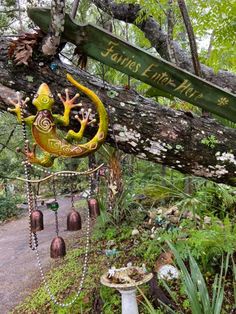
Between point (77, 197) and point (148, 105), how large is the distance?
8.63 m

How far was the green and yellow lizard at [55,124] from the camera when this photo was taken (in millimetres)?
1821

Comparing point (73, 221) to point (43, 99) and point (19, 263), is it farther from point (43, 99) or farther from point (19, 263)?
Result: point (19, 263)

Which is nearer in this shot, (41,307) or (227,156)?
(227,156)

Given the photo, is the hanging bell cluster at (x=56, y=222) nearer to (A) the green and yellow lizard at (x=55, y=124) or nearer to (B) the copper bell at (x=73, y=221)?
(B) the copper bell at (x=73, y=221)

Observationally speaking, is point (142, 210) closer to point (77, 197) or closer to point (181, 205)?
point (181, 205)

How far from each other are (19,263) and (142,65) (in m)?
4.22

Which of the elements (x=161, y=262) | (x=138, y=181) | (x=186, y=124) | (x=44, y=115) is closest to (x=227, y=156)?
(x=186, y=124)

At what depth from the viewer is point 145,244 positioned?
3.85 m

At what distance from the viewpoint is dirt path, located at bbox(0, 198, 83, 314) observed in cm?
402

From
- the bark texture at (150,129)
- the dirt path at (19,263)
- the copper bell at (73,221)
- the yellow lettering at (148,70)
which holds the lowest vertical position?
the dirt path at (19,263)

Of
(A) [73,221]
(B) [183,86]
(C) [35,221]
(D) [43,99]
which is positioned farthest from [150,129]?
(C) [35,221]

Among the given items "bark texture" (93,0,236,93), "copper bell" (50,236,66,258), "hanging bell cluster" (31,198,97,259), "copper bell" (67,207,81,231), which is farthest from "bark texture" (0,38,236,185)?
"bark texture" (93,0,236,93)

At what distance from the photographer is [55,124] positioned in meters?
1.87

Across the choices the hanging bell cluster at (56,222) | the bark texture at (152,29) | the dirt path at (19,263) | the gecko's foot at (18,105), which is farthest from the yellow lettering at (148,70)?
the dirt path at (19,263)
